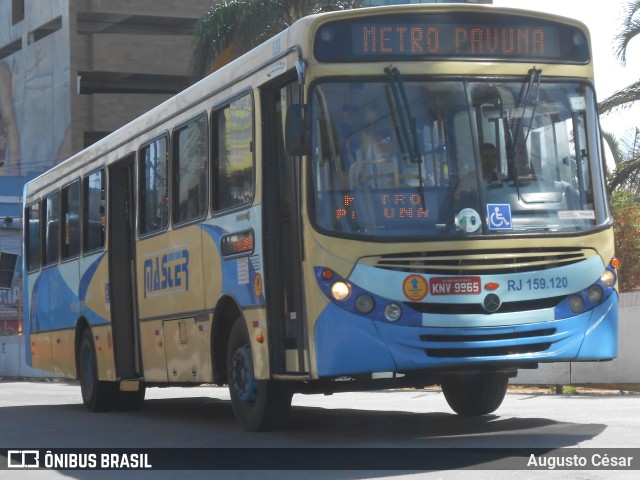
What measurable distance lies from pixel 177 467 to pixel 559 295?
3370 millimetres

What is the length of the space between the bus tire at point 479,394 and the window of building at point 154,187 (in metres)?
3.69

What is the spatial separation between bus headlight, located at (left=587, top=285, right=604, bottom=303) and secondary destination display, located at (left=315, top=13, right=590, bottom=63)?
6.57ft

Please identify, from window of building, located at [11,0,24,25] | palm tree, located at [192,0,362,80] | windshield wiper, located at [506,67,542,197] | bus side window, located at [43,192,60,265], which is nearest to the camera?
windshield wiper, located at [506,67,542,197]

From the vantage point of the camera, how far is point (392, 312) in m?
10.6

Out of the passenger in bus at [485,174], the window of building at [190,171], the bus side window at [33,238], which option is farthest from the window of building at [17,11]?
the passenger in bus at [485,174]

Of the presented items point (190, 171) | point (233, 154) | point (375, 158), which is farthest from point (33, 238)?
point (375, 158)

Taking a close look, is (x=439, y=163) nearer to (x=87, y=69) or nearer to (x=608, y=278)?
(x=608, y=278)

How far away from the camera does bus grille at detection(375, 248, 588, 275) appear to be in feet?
34.9

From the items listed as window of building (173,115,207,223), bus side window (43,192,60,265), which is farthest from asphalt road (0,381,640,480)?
bus side window (43,192,60,265)

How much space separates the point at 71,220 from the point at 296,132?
29.5 ft

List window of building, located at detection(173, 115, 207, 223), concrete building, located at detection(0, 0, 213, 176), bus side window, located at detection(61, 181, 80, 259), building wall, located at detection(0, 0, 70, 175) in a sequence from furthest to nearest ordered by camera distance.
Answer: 1. building wall, located at detection(0, 0, 70, 175)
2. concrete building, located at detection(0, 0, 213, 176)
3. bus side window, located at detection(61, 181, 80, 259)
4. window of building, located at detection(173, 115, 207, 223)

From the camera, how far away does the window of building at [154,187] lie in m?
14.9

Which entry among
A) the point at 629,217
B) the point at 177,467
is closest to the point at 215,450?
the point at 177,467

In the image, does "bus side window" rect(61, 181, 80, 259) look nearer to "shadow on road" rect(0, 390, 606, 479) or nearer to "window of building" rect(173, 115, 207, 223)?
"shadow on road" rect(0, 390, 606, 479)
